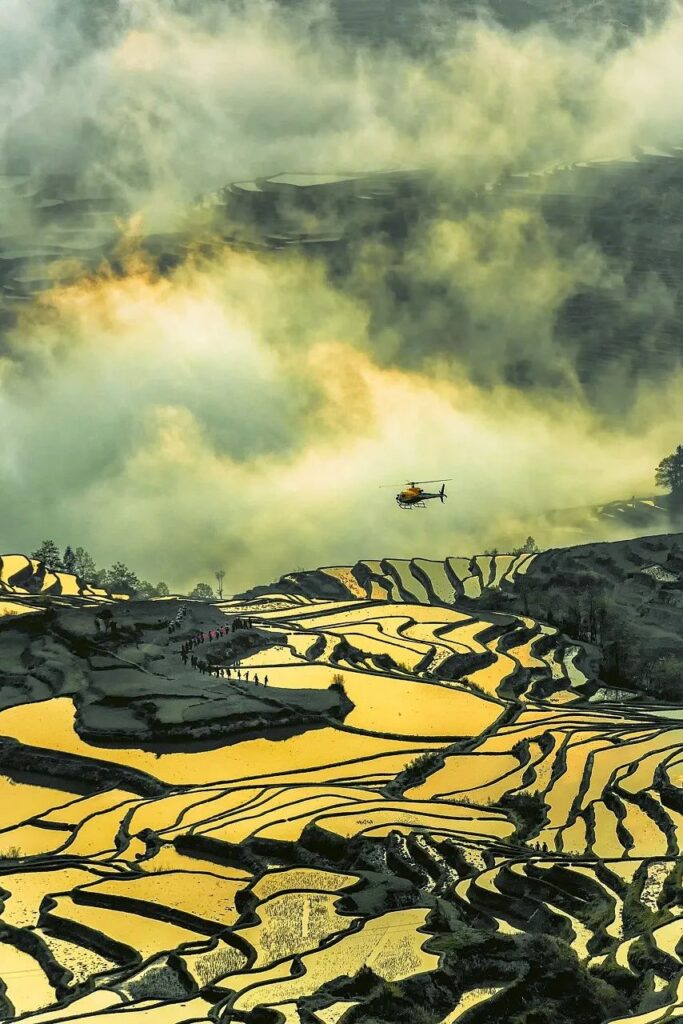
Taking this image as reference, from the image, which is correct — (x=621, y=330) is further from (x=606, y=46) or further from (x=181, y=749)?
(x=181, y=749)

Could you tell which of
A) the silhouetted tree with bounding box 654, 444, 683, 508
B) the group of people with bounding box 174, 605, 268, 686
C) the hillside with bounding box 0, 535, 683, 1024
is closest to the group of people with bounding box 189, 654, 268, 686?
the group of people with bounding box 174, 605, 268, 686

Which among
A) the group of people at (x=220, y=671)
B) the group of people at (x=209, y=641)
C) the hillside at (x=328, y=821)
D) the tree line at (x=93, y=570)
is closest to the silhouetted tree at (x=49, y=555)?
the tree line at (x=93, y=570)

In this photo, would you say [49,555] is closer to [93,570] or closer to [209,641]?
[93,570]

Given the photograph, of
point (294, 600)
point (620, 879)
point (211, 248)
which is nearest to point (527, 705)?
point (620, 879)

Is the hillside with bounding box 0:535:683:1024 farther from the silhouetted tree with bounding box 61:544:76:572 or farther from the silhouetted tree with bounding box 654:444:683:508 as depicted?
the silhouetted tree with bounding box 654:444:683:508

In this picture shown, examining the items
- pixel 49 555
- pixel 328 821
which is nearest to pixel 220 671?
pixel 328 821

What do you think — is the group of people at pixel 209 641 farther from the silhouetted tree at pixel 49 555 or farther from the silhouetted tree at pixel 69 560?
the silhouetted tree at pixel 49 555
